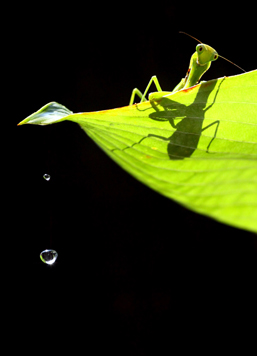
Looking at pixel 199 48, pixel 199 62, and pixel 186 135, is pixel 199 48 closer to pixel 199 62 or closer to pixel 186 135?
pixel 199 62

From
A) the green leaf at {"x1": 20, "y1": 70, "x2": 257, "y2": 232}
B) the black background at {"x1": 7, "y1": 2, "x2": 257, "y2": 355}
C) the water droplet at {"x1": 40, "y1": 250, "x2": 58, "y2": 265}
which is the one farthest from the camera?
the black background at {"x1": 7, "y1": 2, "x2": 257, "y2": 355}

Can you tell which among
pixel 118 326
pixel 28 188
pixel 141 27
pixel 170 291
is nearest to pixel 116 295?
pixel 118 326

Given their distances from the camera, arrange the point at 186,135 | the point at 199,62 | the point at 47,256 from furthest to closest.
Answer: the point at 199,62
the point at 47,256
the point at 186,135

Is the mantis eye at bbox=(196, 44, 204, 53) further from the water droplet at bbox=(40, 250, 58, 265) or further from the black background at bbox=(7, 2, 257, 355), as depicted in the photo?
the black background at bbox=(7, 2, 257, 355)

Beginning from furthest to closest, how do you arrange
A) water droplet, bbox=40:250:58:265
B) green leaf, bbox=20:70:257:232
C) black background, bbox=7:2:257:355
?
black background, bbox=7:2:257:355 → water droplet, bbox=40:250:58:265 → green leaf, bbox=20:70:257:232

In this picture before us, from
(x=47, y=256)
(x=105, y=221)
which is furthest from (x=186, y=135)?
(x=105, y=221)

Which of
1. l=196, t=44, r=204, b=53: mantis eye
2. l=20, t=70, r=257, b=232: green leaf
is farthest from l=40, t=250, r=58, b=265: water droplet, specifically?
l=196, t=44, r=204, b=53: mantis eye

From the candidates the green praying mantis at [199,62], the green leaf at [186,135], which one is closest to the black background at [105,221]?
the green praying mantis at [199,62]
